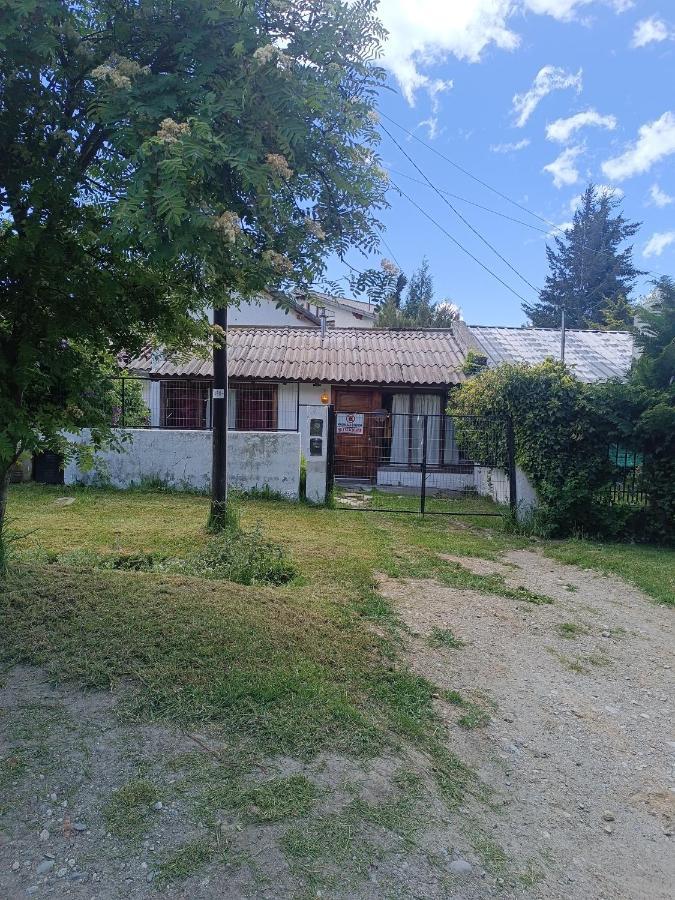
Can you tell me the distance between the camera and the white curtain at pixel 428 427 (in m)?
13.7

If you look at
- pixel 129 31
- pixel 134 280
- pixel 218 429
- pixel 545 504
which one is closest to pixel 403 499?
pixel 545 504

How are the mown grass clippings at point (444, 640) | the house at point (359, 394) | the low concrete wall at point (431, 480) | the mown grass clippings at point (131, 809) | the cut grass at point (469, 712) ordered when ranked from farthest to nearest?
the house at point (359, 394), the low concrete wall at point (431, 480), the mown grass clippings at point (444, 640), the cut grass at point (469, 712), the mown grass clippings at point (131, 809)

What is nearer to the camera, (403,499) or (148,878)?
A: (148,878)

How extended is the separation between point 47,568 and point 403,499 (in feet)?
24.8

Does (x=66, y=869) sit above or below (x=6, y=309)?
below

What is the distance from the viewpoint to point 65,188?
310 cm

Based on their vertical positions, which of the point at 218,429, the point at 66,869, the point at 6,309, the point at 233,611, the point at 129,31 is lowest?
the point at 66,869

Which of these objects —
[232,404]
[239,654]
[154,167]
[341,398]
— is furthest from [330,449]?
[154,167]

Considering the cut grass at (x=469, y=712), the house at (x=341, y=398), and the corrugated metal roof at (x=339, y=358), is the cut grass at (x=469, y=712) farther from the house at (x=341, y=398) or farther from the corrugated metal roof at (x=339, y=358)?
the corrugated metal roof at (x=339, y=358)

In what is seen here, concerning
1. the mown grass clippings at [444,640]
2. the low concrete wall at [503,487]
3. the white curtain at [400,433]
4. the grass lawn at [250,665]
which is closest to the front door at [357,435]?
the white curtain at [400,433]

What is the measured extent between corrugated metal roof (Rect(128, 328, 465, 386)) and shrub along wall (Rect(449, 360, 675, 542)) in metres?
5.46

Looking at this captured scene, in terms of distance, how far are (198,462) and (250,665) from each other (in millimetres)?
7393

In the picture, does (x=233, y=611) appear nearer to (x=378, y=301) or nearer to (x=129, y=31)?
(x=378, y=301)

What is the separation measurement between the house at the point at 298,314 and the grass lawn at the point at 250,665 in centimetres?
206
